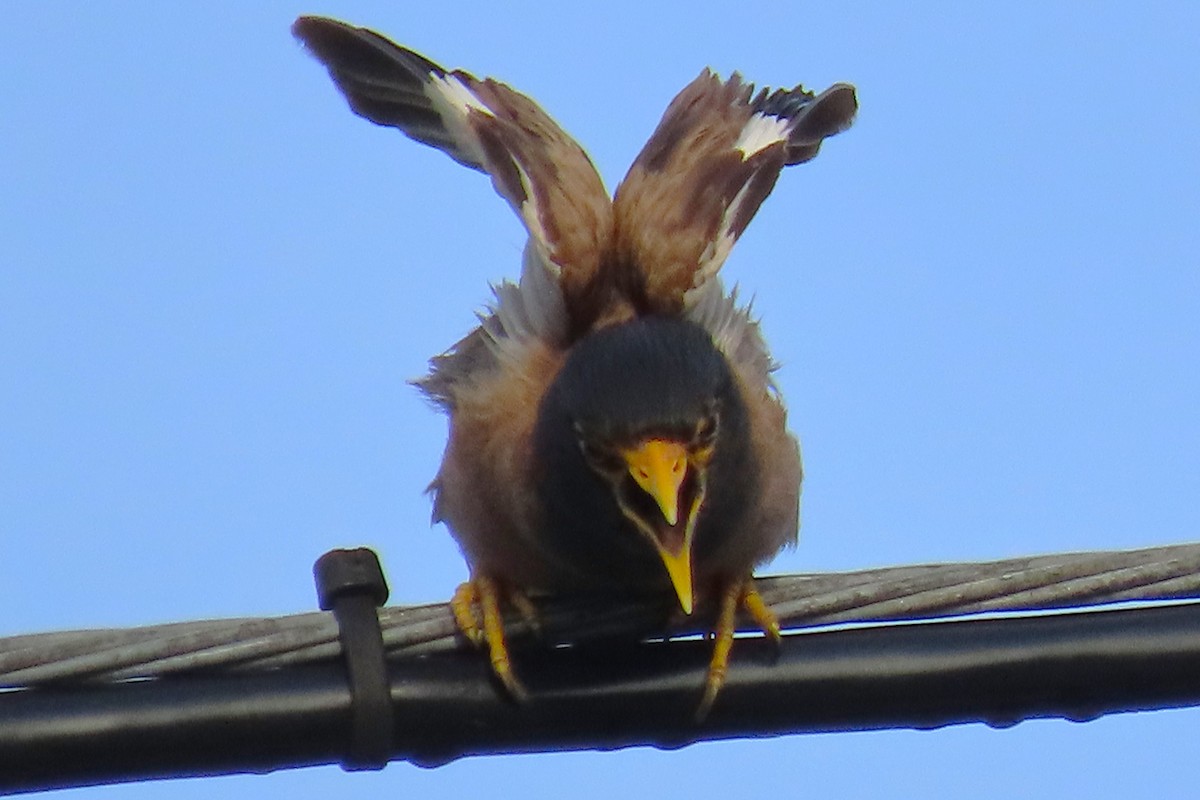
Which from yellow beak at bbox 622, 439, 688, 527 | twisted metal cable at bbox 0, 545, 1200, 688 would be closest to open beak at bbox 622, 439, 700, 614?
yellow beak at bbox 622, 439, 688, 527

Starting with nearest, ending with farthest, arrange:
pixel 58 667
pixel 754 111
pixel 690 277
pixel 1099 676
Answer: pixel 58 667
pixel 1099 676
pixel 690 277
pixel 754 111

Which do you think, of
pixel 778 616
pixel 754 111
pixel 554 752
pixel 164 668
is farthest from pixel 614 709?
pixel 754 111

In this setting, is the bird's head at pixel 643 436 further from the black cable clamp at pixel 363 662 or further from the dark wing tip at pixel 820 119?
the dark wing tip at pixel 820 119

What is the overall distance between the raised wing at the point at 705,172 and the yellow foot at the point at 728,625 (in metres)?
0.64

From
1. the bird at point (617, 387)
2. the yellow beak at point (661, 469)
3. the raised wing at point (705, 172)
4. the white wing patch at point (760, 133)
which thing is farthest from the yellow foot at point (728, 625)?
the white wing patch at point (760, 133)

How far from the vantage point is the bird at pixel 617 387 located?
128 inches

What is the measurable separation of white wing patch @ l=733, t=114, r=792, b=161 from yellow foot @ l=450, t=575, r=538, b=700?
49.8 inches

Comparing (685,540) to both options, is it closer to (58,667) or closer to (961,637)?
(961,637)

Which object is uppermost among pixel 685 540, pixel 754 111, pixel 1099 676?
pixel 754 111

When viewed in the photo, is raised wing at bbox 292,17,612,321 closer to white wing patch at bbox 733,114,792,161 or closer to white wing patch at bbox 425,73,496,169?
white wing patch at bbox 425,73,496,169

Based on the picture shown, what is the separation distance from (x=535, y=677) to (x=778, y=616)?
0.40m

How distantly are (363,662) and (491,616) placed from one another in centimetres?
60

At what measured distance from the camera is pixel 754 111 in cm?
478

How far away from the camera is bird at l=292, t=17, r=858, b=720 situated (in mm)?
3250
